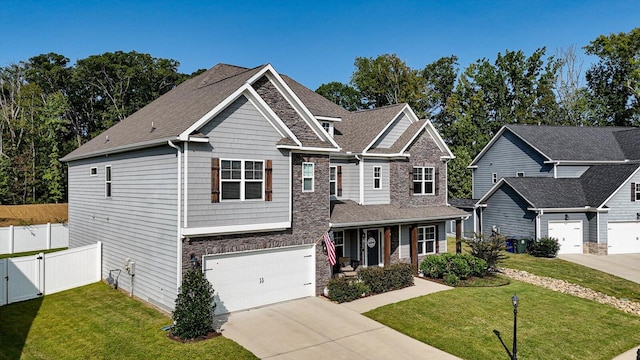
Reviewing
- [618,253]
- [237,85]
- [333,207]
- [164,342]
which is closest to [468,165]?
[618,253]

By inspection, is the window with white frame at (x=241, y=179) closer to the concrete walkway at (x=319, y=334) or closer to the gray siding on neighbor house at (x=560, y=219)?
the concrete walkway at (x=319, y=334)

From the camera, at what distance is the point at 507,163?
3388 centimetres

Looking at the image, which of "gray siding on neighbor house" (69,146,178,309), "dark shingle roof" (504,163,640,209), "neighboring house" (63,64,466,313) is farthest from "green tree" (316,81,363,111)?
"gray siding on neighbor house" (69,146,178,309)

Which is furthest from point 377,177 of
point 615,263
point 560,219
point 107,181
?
point 615,263

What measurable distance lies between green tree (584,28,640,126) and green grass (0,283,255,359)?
51368 millimetres

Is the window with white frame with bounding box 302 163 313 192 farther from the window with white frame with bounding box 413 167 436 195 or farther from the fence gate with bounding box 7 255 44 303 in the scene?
the fence gate with bounding box 7 255 44 303

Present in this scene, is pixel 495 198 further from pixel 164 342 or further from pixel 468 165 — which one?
pixel 164 342

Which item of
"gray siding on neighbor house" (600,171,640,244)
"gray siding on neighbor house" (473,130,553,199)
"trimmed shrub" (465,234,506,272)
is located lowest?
"trimmed shrub" (465,234,506,272)

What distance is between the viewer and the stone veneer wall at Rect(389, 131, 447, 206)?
20.2 meters

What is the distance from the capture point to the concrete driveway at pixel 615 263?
20562 millimetres

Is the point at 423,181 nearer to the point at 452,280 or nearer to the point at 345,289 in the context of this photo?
the point at 452,280

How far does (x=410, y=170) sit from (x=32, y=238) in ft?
72.0

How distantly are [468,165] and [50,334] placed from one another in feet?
122

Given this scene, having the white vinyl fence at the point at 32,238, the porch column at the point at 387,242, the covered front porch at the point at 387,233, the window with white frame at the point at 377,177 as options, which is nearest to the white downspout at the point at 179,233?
the covered front porch at the point at 387,233
